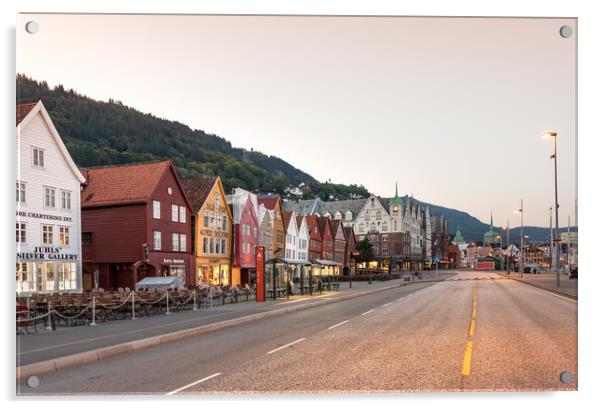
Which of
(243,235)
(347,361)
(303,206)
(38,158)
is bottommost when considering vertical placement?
(347,361)

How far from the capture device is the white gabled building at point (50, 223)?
22.0 meters

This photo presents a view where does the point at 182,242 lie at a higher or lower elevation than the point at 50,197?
lower

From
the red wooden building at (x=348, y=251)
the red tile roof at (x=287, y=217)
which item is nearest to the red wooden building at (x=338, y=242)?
the red wooden building at (x=348, y=251)

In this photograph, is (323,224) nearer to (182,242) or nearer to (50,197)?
(182,242)

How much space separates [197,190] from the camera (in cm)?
5300

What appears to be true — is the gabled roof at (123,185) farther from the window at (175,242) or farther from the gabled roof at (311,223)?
the gabled roof at (311,223)

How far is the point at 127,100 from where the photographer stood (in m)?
15.5

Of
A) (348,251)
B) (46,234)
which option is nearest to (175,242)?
(46,234)

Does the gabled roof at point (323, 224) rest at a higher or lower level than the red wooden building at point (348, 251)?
higher

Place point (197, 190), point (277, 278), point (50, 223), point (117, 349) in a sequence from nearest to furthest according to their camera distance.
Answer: point (117, 349), point (50, 223), point (277, 278), point (197, 190)

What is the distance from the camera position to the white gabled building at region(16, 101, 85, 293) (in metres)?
22.0

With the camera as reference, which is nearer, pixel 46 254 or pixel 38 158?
pixel 38 158

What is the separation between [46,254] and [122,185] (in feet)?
57.4

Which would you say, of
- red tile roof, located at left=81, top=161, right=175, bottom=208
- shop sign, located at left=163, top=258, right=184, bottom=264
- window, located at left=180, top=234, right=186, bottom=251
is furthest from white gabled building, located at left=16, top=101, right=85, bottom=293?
window, located at left=180, top=234, right=186, bottom=251
